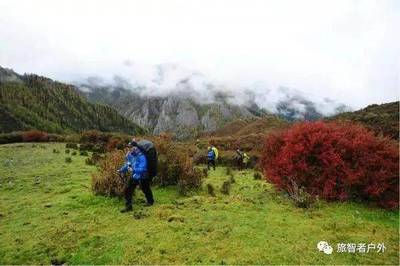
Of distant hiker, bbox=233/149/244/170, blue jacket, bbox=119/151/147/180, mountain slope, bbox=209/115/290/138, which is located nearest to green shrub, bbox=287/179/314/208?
blue jacket, bbox=119/151/147/180

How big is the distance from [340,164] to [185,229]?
6.58 metres

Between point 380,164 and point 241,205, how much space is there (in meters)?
5.04

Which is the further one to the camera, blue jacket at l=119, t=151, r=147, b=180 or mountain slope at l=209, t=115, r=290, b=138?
mountain slope at l=209, t=115, r=290, b=138

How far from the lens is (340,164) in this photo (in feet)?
53.5

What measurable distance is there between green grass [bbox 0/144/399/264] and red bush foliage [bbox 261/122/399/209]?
A: 2.07 ft

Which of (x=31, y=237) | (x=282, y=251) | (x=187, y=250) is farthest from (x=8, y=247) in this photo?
(x=282, y=251)

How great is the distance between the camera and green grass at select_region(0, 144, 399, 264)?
36.1 ft

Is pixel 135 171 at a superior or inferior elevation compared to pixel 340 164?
inferior

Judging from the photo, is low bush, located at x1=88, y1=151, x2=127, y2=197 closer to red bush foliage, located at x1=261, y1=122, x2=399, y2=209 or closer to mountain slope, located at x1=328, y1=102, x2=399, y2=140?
red bush foliage, located at x1=261, y1=122, x2=399, y2=209

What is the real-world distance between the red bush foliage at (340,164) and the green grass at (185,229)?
24.9 inches

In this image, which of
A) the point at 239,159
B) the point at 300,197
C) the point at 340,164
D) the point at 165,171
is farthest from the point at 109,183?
the point at 239,159

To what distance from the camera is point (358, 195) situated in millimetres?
16375

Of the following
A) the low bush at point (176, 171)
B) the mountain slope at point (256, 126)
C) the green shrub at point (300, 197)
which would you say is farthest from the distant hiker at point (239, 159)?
the mountain slope at point (256, 126)

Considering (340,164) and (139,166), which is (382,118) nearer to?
(340,164)
